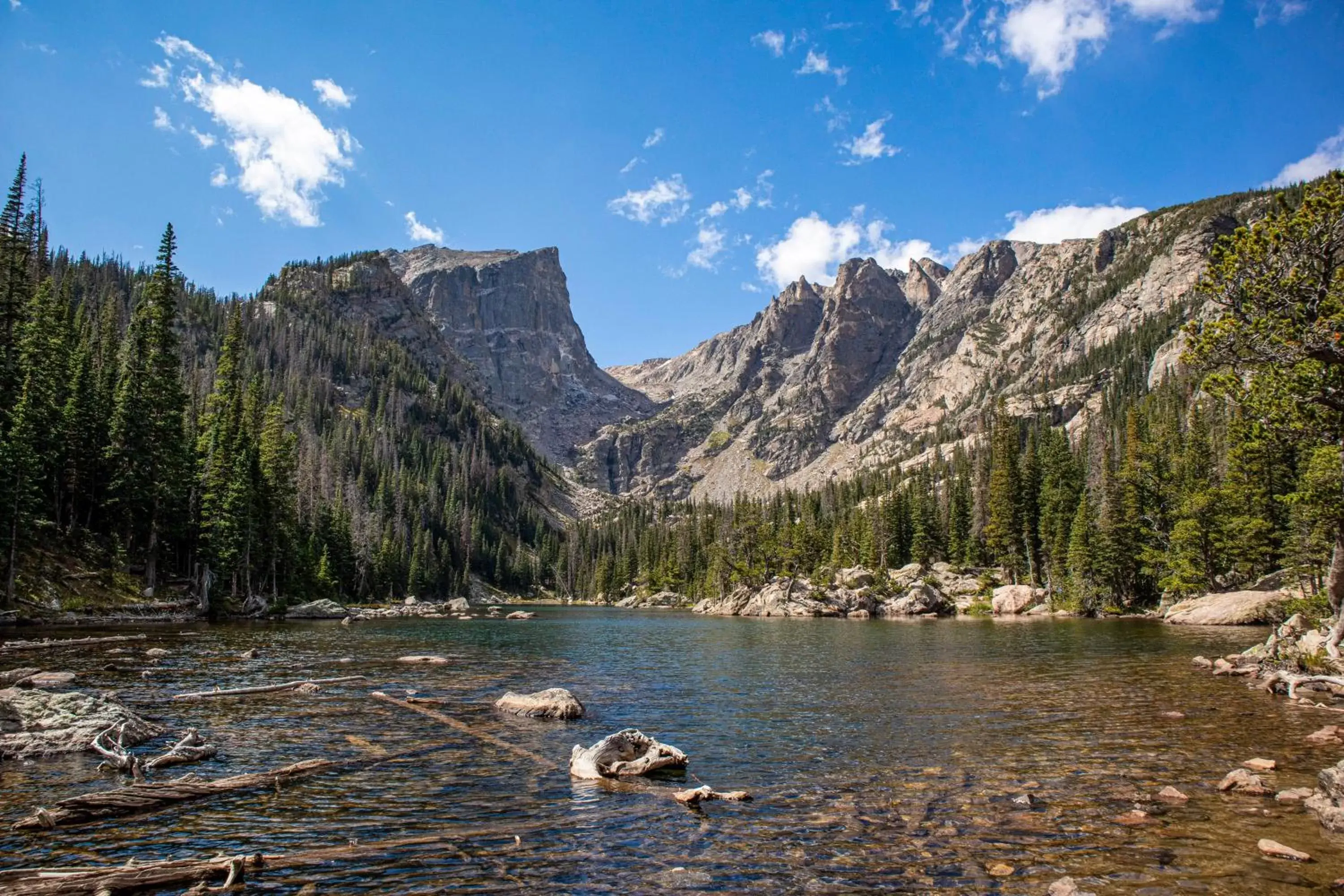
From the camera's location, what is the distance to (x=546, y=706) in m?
22.5

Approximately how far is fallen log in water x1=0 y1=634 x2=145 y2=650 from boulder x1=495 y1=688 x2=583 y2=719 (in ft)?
85.3

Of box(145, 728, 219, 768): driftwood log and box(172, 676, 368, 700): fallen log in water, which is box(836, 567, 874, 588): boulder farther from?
box(145, 728, 219, 768): driftwood log

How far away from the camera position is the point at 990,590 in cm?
9956

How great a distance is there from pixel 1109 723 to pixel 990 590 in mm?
85824

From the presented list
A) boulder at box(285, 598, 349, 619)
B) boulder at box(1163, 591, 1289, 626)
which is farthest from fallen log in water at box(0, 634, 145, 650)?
boulder at box(1163, 591, 1289, 626)

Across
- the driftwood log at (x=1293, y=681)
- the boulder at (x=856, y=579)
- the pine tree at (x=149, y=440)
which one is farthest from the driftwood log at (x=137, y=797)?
the boulder at (x=856, y=579)

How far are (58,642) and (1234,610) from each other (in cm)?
7895

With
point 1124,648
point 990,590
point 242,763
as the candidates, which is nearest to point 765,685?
point 242,763

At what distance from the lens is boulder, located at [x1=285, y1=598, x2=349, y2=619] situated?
74.4 meters

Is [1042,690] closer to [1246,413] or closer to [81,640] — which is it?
[1246,413]

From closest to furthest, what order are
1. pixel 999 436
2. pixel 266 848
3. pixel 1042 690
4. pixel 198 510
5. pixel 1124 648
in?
pixel 266 848, pixel 1042 690, pixel 1124 648, pixel 198 510, pixel 999 436

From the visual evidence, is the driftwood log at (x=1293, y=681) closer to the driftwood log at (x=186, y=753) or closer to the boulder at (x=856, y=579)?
the driftwood log at (x=186, y=753)

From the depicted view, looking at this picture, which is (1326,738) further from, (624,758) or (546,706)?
(546,706)

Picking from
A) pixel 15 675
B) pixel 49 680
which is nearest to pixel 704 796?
pixel 49 680
